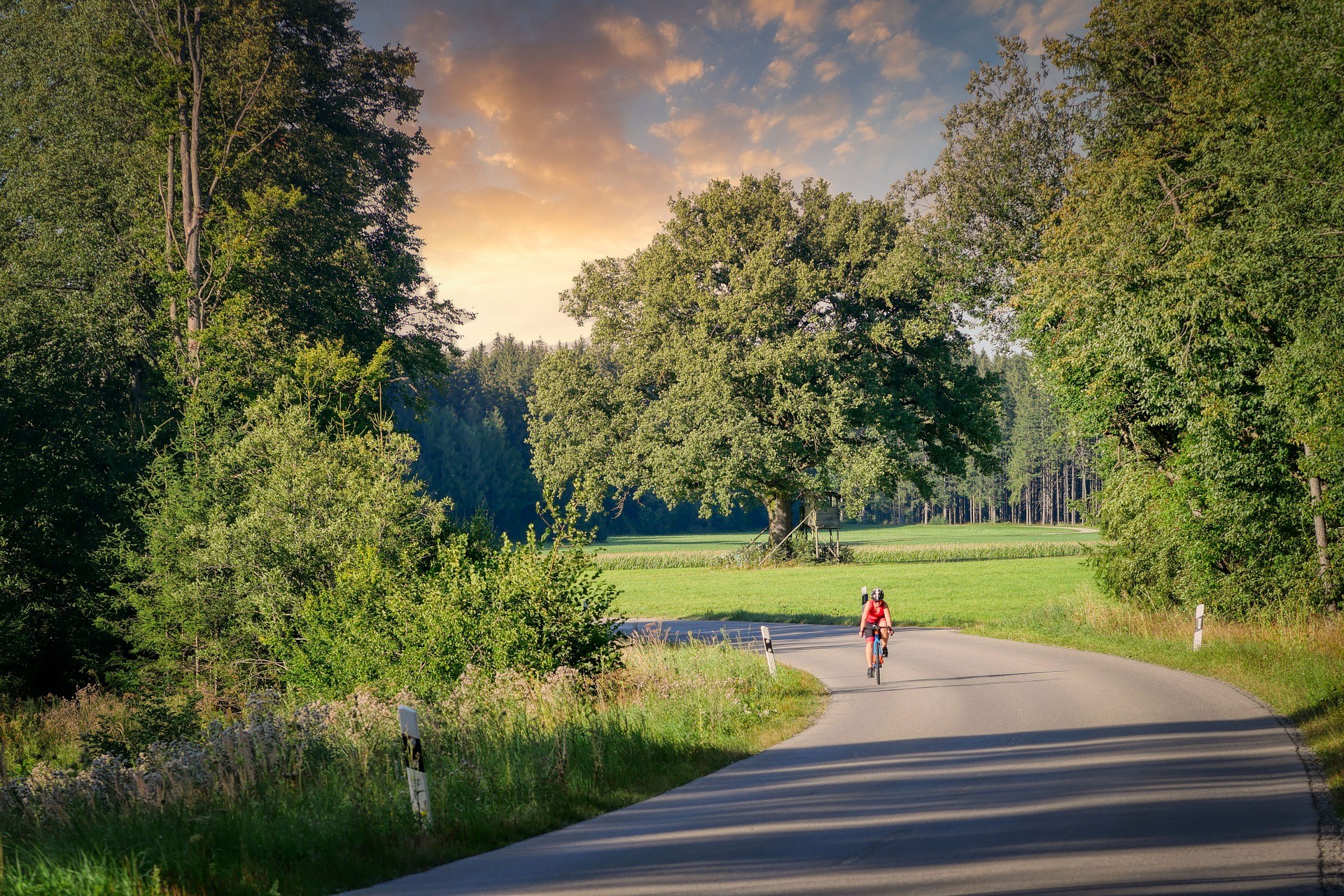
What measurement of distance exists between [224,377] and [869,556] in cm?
4082

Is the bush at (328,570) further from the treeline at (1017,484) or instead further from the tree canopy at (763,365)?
the treeline at (1017,484)

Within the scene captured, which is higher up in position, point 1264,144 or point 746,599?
point 1264,144

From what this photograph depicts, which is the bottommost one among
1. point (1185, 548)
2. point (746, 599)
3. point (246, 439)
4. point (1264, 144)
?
point (746, 599)

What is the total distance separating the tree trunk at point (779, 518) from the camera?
5094 centimetres

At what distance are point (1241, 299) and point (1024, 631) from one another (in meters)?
9.46

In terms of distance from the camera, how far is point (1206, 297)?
61.5 feet

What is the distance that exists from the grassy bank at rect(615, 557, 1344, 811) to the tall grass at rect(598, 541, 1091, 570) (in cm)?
187

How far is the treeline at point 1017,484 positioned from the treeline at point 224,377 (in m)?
98.7

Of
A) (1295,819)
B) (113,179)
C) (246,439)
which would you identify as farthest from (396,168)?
(1295,819)

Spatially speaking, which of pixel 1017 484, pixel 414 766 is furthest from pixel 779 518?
pixel 1017 484

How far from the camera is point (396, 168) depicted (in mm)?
34000

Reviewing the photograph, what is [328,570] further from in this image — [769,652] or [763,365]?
[763,365]

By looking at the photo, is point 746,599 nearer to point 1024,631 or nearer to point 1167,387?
point 1024,631

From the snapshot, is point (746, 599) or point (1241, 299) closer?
point (1241, 299)
